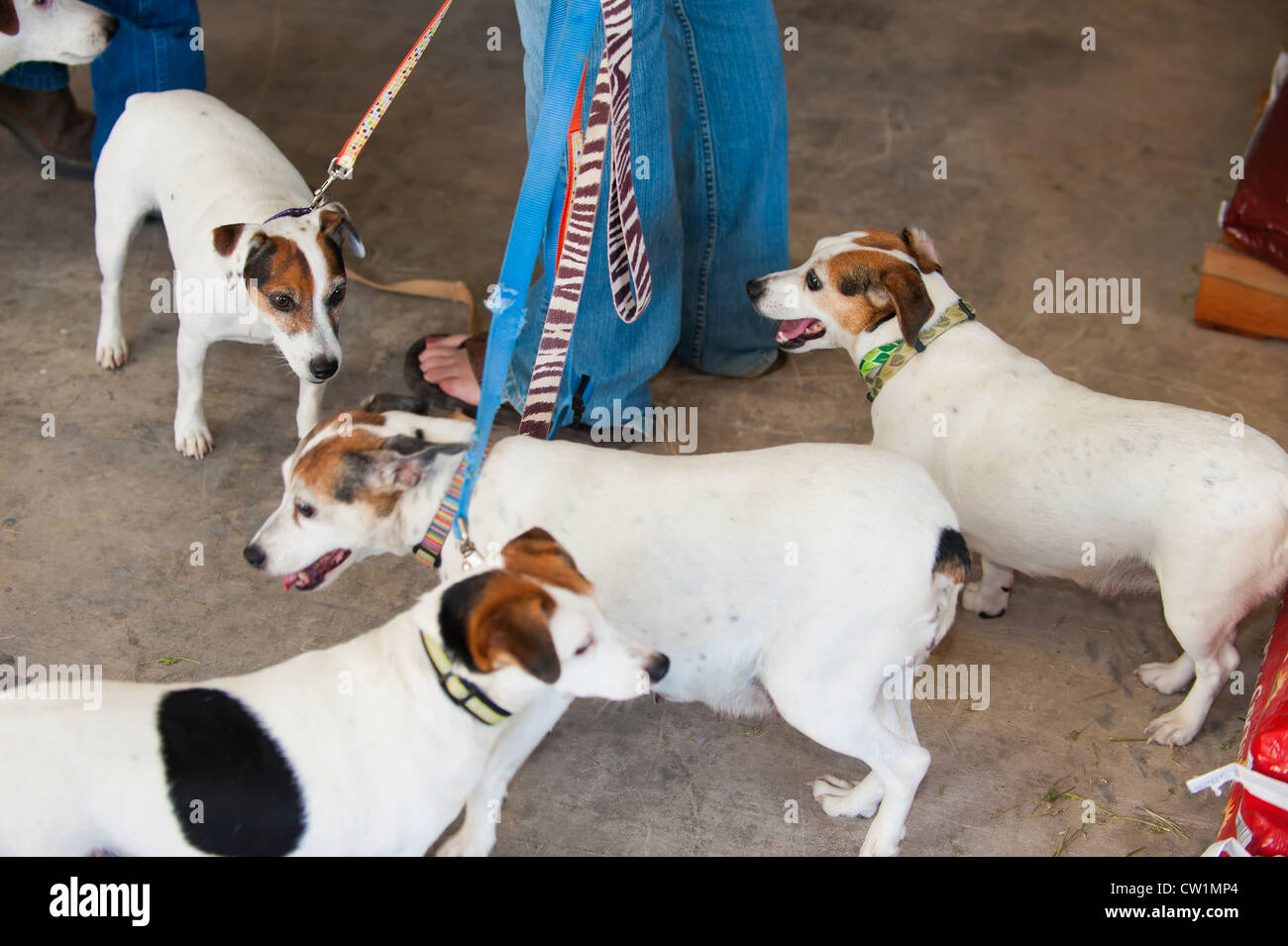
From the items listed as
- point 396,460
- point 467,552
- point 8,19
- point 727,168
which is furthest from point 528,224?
point 8,19

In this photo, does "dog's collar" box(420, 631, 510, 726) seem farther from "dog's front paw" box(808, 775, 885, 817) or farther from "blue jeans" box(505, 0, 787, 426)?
"blue jeans" box(505, 0, 787, 426)

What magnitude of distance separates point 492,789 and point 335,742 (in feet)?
2.07

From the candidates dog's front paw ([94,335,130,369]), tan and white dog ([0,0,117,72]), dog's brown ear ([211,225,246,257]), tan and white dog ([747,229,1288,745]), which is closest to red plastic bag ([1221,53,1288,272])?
tan and white dog ([747,229,1288,745])

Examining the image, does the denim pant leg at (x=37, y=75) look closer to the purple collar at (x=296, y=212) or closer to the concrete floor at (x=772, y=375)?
the concrete floor at (x=772, y=375)

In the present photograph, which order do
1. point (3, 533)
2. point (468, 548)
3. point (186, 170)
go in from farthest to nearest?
point (186, 170)
point (3, 533)
point (468, 548)

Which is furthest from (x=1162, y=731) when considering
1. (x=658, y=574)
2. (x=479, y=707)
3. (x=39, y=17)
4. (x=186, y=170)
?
(x=39, y=17)

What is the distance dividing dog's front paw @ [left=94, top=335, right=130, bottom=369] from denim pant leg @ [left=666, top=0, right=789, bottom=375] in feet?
7.16

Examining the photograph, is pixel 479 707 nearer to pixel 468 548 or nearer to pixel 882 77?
pixel 468 548

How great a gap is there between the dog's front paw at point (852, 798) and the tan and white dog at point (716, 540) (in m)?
0.21

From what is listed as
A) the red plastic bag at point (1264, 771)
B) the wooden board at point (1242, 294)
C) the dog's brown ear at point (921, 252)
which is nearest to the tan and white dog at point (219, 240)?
the dog's brown ear at point (921, 252)

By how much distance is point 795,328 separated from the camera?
3711 millimetres

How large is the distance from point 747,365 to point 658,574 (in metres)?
2.00

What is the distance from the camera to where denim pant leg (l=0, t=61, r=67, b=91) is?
5121mm
